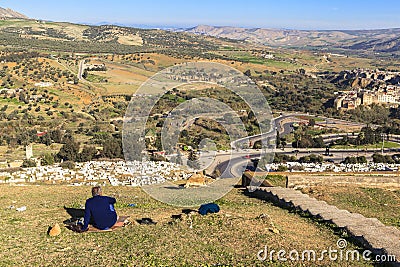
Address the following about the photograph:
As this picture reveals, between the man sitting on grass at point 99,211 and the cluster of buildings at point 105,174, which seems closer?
the man sitting on grass at point 99,211

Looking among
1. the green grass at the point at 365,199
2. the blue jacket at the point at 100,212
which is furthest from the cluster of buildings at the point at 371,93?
the blue jacket at the point at 100,212

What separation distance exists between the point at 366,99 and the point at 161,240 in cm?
8512

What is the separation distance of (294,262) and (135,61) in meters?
92.0

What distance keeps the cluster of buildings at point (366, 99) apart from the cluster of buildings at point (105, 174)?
61182 millimetres

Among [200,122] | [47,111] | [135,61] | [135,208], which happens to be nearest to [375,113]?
[200,122]

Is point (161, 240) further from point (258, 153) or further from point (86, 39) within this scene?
point (86, 39)

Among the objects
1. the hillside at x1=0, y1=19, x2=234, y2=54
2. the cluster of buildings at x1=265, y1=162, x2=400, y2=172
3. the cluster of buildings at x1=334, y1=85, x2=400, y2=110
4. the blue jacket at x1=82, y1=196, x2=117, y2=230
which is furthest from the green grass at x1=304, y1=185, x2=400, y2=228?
the hillside at x1=0, y1=19, x2=234, y2=54

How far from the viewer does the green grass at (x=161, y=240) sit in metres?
7.16

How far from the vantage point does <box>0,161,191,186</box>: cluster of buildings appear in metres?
21.2

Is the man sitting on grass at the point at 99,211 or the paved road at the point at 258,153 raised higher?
the man sitting on grass at the point at 99,211

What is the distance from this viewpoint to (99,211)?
27.6 ft

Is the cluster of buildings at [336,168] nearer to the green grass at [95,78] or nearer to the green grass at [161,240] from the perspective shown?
the green grass at [161,240]

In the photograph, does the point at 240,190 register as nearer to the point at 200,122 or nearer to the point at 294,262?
the point at 294,262

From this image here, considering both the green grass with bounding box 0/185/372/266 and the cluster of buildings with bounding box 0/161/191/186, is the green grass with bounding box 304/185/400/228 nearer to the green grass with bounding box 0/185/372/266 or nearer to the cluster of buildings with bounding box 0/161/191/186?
the green grass with bounding box 0/185/372/266
